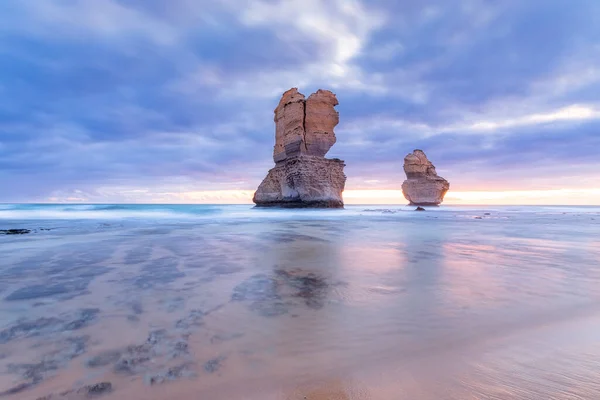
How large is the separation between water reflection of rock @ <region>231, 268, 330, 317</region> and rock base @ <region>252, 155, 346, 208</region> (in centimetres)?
3186

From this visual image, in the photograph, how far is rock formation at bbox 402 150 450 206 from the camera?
60.4 meters

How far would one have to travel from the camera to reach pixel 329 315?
3.08 m

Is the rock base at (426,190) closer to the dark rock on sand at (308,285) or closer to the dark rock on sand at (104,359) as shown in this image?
the dark rock on sand at (308,285)

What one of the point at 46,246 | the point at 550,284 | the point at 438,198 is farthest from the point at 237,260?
the point at 438,198

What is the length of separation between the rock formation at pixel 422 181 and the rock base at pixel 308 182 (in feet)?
87.6

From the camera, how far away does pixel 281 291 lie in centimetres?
401

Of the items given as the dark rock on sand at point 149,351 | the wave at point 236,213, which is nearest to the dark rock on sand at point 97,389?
the dark rock on sand at point 149,351

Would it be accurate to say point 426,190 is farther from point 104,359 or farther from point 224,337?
point 104,359

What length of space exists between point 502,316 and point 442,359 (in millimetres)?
1347

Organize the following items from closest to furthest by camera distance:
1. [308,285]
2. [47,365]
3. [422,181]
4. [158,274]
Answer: [47,365], [308,285], [158,274], [422,181]

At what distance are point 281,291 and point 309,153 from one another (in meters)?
35.0

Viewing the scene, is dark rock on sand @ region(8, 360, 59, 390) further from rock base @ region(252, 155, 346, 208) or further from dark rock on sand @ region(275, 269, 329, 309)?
rock base @ region(252, 155, 346, 208)

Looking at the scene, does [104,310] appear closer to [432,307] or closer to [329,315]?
[329,315]

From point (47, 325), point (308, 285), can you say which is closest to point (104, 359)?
point (47, 325)
